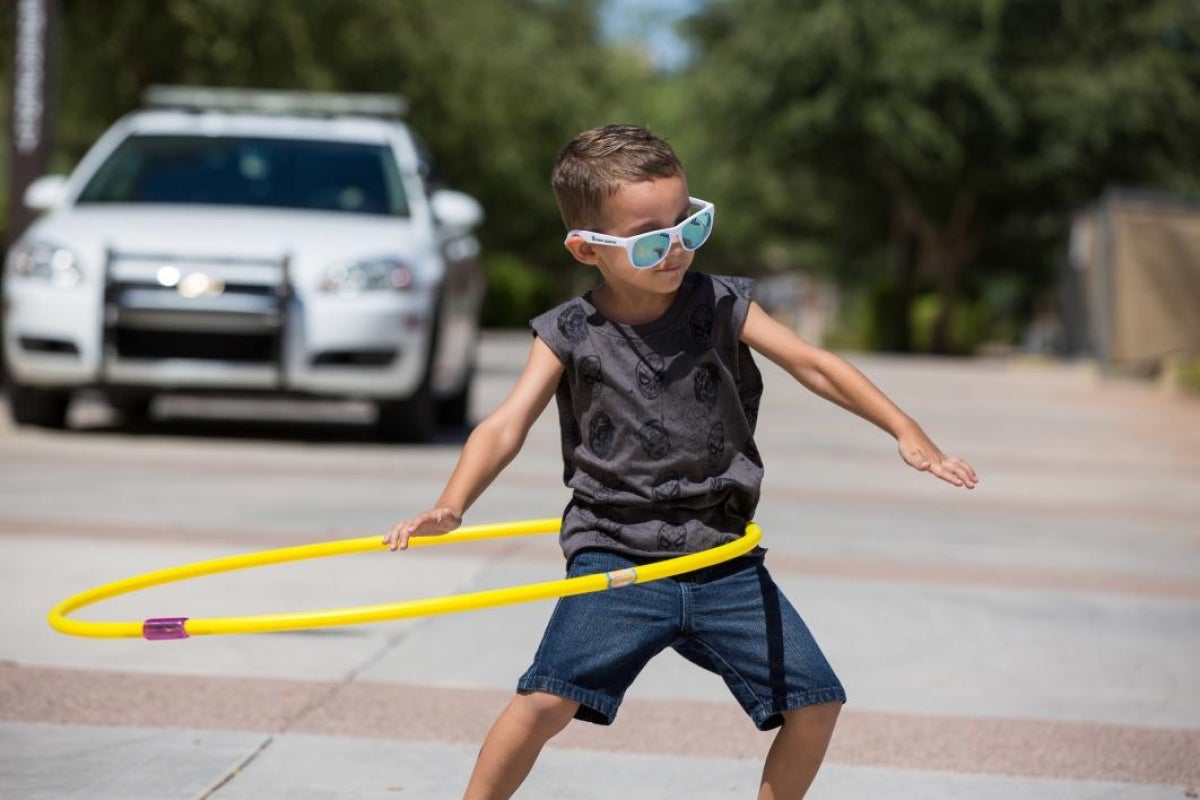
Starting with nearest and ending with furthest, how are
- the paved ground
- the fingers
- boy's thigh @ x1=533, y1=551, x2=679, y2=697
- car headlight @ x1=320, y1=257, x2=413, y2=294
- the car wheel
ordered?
the fingers → boy's thigh @ x1=533, y1=551, x2=679, y2=697 → the paved ground → car headlight @ x1=320, y1=257, x2=413, y2=294 → the car wheel

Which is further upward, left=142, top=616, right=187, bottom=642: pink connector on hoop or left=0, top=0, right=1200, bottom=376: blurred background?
left=142, top=616, right=187, bottom=642: pink connector on hoop

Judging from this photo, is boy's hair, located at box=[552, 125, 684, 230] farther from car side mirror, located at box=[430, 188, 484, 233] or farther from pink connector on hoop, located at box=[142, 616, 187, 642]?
car side mirror, located at box=[430, 188, 484, 233]

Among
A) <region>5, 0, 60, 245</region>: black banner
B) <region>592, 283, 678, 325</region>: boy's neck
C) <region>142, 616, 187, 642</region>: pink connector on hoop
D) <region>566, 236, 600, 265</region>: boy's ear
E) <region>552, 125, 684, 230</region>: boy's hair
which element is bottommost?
<region>5, 0, 60, 245</region>: black banner

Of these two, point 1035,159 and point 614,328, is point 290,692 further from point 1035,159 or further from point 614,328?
point 1035,159

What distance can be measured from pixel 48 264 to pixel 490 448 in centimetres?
834

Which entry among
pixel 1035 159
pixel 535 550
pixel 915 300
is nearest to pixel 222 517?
pixel 535 550

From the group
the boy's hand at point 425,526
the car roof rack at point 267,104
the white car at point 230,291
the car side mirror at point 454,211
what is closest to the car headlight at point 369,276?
the white car at point 230,291

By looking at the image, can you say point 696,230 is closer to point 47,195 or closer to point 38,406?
point 38,406

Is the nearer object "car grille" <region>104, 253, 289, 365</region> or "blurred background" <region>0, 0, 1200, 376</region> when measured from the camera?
"car grille" <region>104, 253, 289, 365</region>

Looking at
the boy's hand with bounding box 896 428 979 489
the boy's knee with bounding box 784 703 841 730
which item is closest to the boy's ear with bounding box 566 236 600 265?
the boy's hand with bounding box 896 428 979 489

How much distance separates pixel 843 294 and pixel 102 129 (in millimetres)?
32998

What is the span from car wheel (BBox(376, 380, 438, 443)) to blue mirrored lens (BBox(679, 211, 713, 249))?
327 inches

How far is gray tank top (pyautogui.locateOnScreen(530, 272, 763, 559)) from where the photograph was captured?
3.63 metres

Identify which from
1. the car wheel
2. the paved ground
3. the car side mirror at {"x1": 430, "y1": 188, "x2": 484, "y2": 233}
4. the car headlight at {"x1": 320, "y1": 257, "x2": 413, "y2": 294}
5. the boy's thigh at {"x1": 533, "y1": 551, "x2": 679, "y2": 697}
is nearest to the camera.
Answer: the boy's thigh at {"x1": 533, "y1": 551, "x2": 679, "y2": 697}
